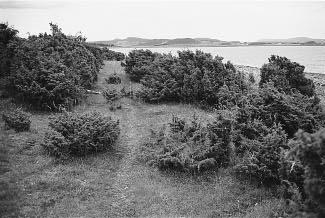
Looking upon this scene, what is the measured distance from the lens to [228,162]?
13883mm

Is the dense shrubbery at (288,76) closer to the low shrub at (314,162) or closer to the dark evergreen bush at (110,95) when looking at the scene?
the dark evergreen bush at (110,95)

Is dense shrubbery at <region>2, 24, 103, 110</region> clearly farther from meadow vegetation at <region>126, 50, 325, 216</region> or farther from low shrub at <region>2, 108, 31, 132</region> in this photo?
meadow vegetation at <region>126, 50, 325, 216</region>

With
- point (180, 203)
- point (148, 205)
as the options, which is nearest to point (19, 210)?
point (148, 205)

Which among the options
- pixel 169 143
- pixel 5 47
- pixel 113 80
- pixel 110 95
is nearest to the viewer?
pixel 169 143

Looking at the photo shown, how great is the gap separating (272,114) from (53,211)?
9701 mm

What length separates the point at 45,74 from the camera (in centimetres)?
2141

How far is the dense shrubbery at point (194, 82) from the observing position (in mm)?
23500

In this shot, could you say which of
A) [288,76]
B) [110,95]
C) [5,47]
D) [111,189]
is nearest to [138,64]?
[110,95]

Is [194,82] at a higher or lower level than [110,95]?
higher

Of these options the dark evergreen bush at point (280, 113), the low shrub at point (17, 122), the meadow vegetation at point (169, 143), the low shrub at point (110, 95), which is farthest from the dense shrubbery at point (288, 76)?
the low shrub at point (17, 122)

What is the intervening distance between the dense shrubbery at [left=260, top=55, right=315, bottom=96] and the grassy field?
36.8ft

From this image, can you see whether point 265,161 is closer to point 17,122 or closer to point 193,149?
point 193,149

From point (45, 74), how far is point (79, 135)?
27.2 ft

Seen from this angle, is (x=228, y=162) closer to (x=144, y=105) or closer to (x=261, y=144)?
(x=261, y=144)
